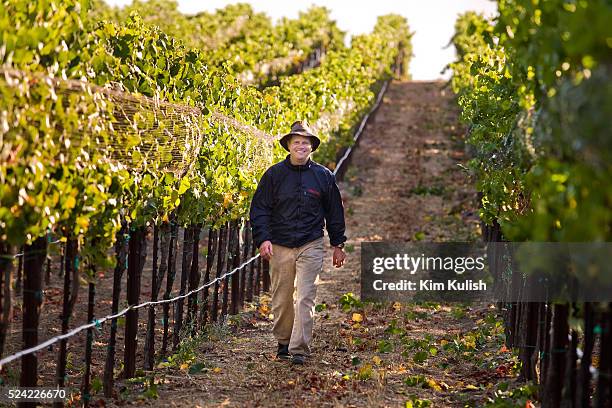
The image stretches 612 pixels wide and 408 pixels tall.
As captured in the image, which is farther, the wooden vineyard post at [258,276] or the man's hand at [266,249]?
the wooden vineyard post at [258,276]

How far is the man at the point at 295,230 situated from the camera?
28.0 ft

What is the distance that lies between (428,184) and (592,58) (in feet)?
58.4

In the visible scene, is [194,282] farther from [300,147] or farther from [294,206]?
[300,147]

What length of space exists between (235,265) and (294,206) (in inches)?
114

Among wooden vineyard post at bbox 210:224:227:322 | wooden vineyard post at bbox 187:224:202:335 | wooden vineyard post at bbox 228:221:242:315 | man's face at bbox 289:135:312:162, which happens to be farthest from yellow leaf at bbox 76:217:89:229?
wooden vineyard post at bbox 228:221:242:315

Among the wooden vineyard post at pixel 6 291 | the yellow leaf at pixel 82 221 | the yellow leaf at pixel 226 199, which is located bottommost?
the wooden vineyard post at pixel 6 291

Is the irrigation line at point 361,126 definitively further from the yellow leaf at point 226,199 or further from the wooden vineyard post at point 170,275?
the wooden vineyard post at point 170,275

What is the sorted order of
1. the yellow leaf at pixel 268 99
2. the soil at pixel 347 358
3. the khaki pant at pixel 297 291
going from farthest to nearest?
1. the yellow leaf at pixel 268 99
2. the khaki pant at pixel 297 291
3. the soil at pixel 347 358

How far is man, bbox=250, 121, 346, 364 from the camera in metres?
8.54

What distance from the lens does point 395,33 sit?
156ft

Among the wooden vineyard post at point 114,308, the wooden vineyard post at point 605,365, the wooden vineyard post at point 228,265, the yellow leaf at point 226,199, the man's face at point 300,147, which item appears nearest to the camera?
the wooden vineyard post at point 605,365

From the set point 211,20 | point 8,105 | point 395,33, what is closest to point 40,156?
point 8,105

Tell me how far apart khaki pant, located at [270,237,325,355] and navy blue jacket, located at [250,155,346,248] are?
3.8 inches

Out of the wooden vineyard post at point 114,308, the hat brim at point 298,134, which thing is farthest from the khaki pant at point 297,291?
the wooden vineyard post at point 114,308
